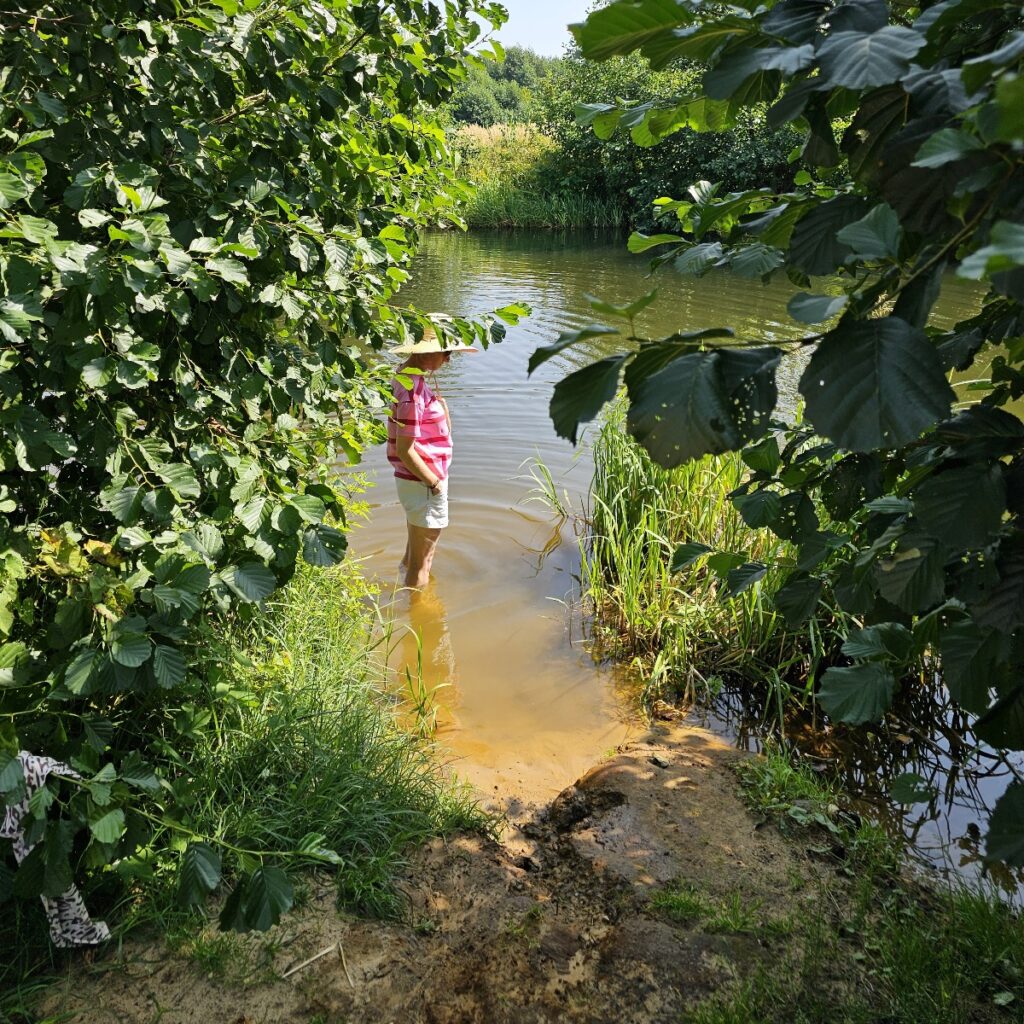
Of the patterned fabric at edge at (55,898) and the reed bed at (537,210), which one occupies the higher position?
the reed bed at (537,210)

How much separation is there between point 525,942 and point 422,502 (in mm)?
2660

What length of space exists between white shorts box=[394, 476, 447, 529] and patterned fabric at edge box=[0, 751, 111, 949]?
2802 mm

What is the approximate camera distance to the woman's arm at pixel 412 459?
429 cm

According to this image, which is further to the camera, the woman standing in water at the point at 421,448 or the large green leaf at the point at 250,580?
the woman standing in water at the point at 421,448

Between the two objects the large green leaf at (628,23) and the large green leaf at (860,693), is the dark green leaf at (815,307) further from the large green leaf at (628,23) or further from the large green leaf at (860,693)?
the large green leaf at (860,693)

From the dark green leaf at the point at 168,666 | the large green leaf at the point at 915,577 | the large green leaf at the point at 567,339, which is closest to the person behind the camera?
the large green leaf at the point at 567,339

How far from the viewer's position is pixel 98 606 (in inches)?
70.4

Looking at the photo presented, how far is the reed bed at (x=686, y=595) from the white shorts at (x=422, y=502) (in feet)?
2.90

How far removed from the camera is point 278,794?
7.98 feet

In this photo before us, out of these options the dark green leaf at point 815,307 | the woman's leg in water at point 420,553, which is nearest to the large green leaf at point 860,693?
the dark green leaf at point 815,307

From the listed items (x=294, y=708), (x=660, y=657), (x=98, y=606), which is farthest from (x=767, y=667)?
(x=98, y=606)

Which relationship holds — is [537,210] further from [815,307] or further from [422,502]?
[815,307]

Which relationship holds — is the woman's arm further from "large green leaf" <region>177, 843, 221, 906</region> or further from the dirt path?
"large green leaf" <region>177, 843, 221, 906</region>

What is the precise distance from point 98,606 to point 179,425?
577mm
